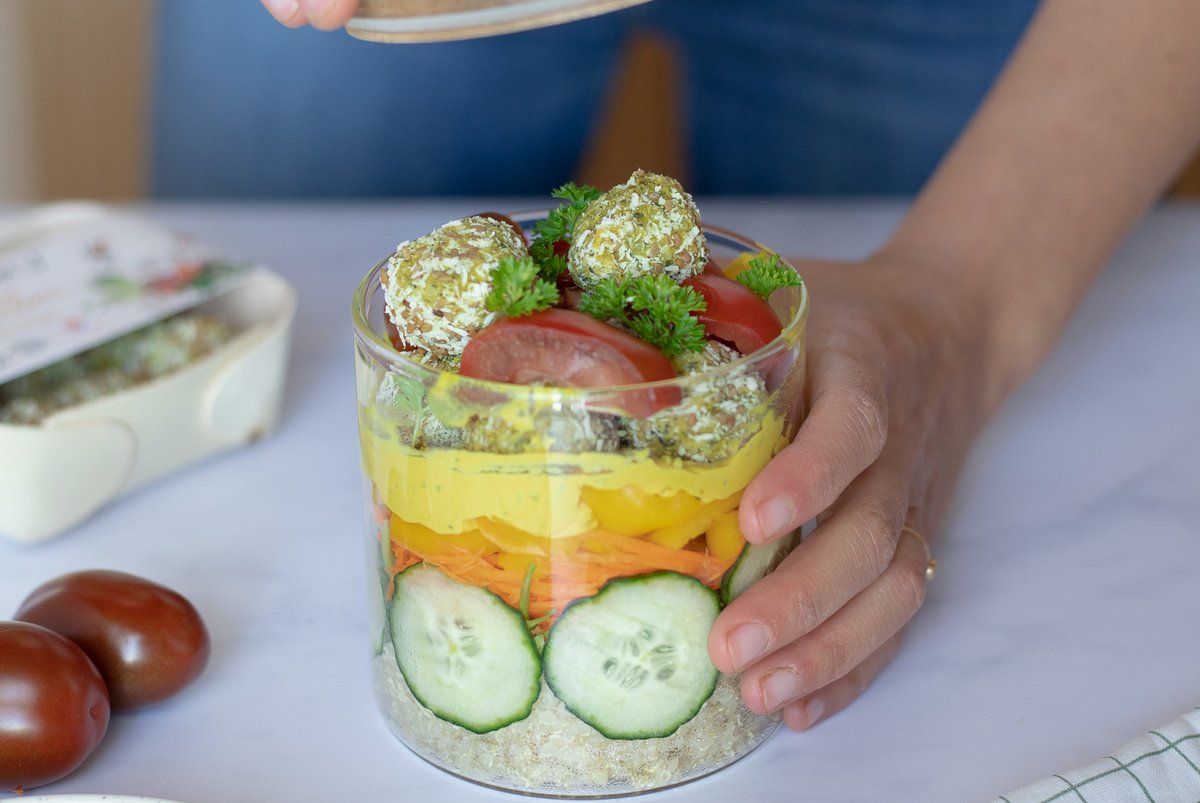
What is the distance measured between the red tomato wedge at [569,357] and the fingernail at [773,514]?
0.24 ft

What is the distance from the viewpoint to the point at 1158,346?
1.18 meters

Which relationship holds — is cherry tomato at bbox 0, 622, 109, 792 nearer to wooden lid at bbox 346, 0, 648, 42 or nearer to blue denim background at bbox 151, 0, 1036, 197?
wooden lid at bbox 346, 0, 648, 42

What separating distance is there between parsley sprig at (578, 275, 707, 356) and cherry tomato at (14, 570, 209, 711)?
0.31 m

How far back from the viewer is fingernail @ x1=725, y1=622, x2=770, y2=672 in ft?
2.11

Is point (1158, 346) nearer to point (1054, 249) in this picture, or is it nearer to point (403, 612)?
point (1054, 249)

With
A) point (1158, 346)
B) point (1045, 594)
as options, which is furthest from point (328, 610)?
point (1158, 346)

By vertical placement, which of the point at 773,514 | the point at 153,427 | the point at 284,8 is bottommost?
the point at 153,427

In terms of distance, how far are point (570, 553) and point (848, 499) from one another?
20 cm

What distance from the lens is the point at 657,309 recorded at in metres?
0.62

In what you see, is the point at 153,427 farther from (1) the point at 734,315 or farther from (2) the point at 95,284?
(1) the point at 734,315

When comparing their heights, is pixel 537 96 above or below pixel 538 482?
below

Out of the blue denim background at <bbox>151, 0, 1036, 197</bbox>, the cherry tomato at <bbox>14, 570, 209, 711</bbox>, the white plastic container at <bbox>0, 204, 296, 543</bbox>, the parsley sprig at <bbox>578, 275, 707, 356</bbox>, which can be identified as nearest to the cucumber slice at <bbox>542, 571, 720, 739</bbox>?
the parsley sprig at <bbox>578, 275, 707, 356</bbox>

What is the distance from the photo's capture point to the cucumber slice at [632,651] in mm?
632

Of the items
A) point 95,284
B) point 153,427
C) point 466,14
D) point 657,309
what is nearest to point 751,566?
point 657,309
